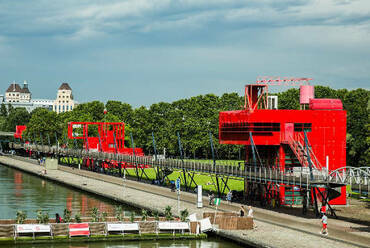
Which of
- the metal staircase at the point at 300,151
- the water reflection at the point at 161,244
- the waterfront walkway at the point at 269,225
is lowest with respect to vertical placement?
the water reflection at the point at 161,244

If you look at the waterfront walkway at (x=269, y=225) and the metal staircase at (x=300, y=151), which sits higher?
the metal staircase at (x=300, y=151)

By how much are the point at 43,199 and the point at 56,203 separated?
4784 mm

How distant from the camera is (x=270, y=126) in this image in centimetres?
6500

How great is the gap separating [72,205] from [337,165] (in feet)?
96.2

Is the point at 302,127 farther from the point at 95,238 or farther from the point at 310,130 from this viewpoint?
the point at 95,238

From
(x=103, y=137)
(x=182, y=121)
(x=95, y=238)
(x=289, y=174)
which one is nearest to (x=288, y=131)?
(x=289, y=174)

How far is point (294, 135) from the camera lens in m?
65.5

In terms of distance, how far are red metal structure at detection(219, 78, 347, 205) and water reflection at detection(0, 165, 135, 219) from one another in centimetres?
1538

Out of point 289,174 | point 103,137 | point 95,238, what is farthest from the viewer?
point 103,137

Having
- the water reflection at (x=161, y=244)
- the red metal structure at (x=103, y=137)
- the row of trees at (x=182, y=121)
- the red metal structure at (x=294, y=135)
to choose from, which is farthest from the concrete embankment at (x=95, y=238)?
the row of trees at (x=182, y=121)

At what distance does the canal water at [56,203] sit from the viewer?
4369 cm

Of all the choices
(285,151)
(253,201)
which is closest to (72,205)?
(253,201)

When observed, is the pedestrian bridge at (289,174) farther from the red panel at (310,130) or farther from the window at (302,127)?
the window at (302,127)

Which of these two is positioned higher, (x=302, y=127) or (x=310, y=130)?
(x=302, y=127)
